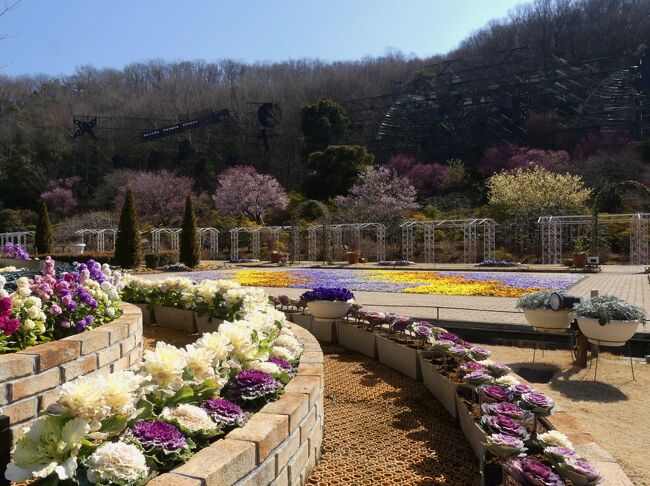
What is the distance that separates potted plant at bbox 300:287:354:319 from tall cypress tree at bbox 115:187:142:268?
13717 millimetres

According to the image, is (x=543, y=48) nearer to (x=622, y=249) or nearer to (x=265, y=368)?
(x=622, y=249)

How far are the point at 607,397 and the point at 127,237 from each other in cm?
1650

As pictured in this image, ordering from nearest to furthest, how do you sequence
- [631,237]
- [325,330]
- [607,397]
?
[607,397], [325,330], [631,237]

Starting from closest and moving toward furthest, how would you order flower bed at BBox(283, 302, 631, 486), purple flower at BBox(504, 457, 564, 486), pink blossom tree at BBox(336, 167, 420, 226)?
purple flower at BBox(504, 457, 564, 486) → flower bed at BBox(283, 302, 631, 486) → pink blossom tree at BBox(336, 167, 420, 226)

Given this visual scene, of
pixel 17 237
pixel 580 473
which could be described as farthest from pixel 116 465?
pixel 17 237

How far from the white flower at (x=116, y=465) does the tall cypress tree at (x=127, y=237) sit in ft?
57.0

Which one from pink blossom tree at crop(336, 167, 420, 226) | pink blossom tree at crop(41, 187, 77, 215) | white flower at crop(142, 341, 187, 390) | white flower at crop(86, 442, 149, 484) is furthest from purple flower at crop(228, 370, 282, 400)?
pink blossom tree at crop(41, 187, 77, 215)

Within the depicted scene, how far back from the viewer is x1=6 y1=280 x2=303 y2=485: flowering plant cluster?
4.88 feet

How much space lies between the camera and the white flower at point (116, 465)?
1.45 meters

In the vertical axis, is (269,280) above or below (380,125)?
below

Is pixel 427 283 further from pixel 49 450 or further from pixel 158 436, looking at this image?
pixel 49 450

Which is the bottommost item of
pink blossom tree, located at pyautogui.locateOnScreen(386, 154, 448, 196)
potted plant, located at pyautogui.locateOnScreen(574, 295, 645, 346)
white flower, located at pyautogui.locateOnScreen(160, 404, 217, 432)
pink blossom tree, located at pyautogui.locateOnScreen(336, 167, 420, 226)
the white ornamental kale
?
potted plant, located at pyautogui.locateOnScreen(574, 295, 645, 346)

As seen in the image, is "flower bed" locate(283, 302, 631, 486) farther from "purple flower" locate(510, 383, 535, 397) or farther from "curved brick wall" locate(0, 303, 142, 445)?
"curved brick wall" locate(0, 303, 142, 445)

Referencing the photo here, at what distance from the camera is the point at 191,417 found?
1.88 metres
